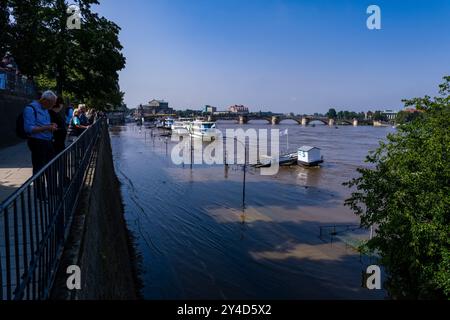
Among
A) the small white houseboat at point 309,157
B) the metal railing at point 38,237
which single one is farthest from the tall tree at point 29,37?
the small white houseboat at point 309,157

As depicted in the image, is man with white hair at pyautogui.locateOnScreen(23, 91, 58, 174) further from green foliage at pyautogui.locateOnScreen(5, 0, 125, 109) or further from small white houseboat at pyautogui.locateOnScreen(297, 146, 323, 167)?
small white houseboat at pyautogui.locateOnScreen(297, 146, 323, 167)

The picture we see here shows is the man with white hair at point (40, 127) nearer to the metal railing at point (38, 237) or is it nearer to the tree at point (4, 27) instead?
the metal railing at point (38, 237)

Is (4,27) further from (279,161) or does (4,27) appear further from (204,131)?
(204,131)

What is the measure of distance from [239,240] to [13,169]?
12226 mm

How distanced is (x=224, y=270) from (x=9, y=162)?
383 inches

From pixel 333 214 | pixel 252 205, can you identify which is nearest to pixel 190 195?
pixel 252 205

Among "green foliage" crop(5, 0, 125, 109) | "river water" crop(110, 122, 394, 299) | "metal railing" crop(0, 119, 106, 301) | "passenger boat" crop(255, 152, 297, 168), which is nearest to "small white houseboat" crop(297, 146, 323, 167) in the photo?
"passenger boat" crop(255, 152, 297, 168)

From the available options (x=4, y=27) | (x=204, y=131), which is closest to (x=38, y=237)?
(x=4, y=27)

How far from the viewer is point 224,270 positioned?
52.0 feet

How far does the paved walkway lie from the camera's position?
841 centimetres

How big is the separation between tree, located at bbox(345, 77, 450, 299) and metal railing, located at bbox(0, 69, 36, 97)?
17.9m

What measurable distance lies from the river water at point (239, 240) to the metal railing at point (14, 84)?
33.1 feet
